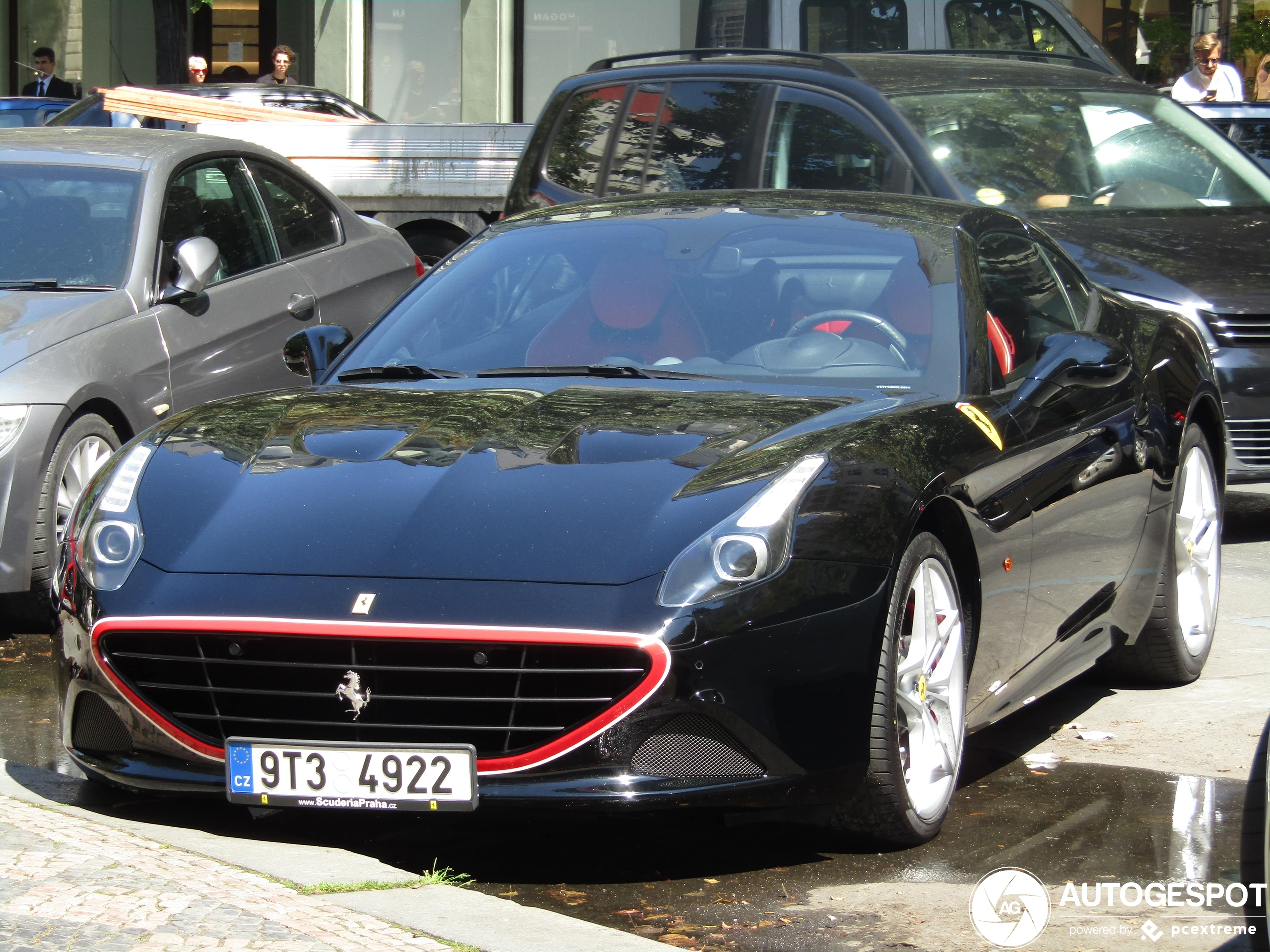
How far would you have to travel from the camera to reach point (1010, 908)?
3.81 metres

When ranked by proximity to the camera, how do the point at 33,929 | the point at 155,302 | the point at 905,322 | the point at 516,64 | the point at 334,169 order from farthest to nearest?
the point at 516,64 < the point at 334,169 < the point at 155,302 < the point at 905,322 < the point at 33,929

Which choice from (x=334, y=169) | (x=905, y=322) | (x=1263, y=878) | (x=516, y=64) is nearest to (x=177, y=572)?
(x=905, y=322)

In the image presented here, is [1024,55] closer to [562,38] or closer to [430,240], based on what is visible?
[430,240]

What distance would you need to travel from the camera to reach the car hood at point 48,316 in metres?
6.55

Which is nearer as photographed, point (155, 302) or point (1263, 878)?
point (1263, 878)

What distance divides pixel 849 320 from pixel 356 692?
1.79m

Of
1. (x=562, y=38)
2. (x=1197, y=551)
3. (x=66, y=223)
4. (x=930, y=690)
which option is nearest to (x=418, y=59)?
(x=562, y=38)

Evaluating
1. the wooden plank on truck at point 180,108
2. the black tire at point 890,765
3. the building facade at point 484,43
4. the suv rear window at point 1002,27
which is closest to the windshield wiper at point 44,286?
the black tire at point 890,765

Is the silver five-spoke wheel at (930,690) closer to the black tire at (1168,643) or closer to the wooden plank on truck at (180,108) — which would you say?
the black tire at (1168,643)

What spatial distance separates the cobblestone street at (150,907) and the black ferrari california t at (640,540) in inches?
9.6

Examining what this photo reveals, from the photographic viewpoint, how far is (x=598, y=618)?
12.3 feet

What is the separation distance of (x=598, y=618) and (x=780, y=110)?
508 centimetres

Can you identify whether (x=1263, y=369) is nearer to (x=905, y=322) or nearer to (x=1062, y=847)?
(x=905, y=322)

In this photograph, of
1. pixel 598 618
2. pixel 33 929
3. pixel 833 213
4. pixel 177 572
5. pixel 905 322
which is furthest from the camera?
pixel 833 213
